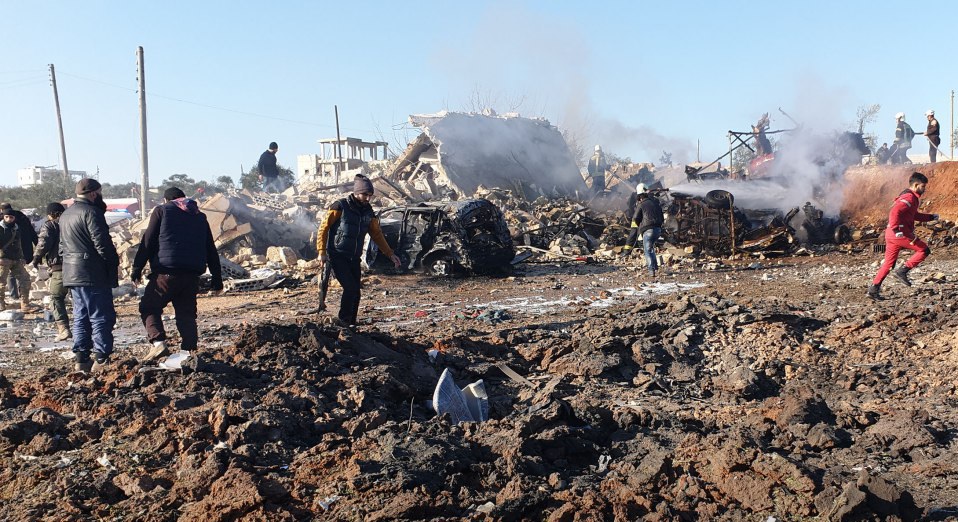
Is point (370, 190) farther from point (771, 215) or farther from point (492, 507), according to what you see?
point (771, 215)

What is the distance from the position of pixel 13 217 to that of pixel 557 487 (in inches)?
418

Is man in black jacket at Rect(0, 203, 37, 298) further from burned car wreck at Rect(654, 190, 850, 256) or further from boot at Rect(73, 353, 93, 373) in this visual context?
burned car wreck at Rect(654, 190, 850, 256)

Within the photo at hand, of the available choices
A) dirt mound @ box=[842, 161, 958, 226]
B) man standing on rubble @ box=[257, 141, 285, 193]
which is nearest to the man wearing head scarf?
man standing on rubble @ box=[257, 141, 285, 193]

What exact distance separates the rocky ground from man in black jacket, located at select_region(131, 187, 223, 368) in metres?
0.55

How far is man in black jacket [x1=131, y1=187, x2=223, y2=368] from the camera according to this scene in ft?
21.3

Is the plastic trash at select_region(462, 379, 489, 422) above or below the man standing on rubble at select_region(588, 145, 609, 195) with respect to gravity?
below

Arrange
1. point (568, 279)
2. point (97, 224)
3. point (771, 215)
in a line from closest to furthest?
1. point (97, 224)
2. point (568, 279)
3. point (771, 215)

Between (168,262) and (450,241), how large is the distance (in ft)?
25.2

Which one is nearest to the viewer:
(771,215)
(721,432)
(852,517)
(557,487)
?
(852,517)

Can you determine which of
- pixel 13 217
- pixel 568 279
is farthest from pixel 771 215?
pixel 13 217

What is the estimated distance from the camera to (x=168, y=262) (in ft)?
21.3

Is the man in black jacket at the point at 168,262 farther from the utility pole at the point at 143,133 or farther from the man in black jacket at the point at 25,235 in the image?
the utility pole at the point at 143,133

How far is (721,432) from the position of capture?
4.79 metres

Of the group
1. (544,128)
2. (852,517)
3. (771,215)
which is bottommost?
(852,517)
